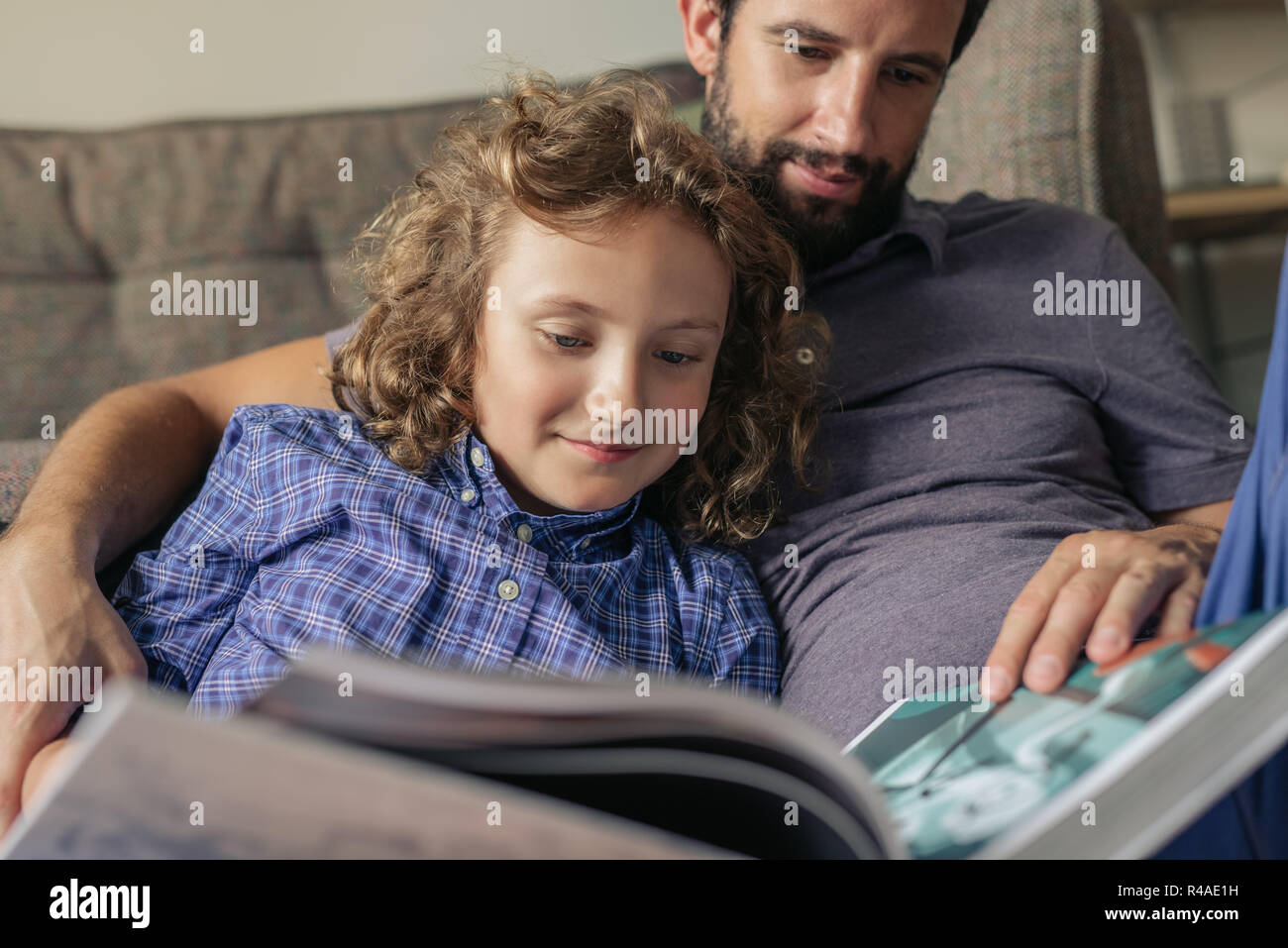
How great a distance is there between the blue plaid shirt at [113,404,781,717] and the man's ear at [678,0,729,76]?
67 centimetres

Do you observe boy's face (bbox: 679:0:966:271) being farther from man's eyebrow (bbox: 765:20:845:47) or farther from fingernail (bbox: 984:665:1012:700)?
fingernail (bbox: 984:665:1012:700)

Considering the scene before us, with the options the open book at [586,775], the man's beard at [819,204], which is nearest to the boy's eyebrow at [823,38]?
the man's beard at [819,204]

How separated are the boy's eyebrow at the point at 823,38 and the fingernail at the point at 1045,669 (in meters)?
0.78

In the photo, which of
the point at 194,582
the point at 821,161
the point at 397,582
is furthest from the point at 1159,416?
the point at 194,582

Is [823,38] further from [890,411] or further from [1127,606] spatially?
[1127,606]

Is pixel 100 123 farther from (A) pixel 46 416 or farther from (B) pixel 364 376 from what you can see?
(B) pixel 364 376

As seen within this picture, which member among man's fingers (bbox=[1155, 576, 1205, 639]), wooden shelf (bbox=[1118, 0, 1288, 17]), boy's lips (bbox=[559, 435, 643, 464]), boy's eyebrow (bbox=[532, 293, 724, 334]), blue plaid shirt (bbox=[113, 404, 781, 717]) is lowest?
man's fingers (bbox=[1155, 576, 1205, 639])

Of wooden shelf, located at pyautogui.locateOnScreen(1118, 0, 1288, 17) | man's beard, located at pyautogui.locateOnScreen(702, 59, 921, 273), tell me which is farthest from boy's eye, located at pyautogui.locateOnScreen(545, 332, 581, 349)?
wooden shelf, located at pyautogui.locateOnScreen(1118, 0, 1288, 17)

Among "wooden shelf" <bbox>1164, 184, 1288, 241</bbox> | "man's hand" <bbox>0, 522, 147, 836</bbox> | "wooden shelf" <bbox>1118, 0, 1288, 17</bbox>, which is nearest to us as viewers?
"man's hand" <bbox>0, 522, 147, 836</bbox>

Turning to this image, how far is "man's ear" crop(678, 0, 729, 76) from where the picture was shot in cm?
133

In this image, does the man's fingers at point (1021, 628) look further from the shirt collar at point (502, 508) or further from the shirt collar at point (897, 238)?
the shirt collar at point (897, 238)

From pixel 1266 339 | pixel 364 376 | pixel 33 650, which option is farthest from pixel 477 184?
pixel 1266 339

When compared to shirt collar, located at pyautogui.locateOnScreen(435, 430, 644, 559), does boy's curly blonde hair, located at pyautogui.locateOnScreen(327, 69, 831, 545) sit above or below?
above
